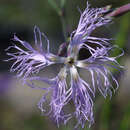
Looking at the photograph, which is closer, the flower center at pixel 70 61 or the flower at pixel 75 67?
the flower at pixel 75 67

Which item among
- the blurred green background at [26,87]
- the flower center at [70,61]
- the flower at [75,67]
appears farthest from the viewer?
the blurred green background at [26,87]

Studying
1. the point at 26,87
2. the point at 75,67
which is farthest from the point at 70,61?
the point at 26,87

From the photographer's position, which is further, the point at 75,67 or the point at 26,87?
the point at 26,87

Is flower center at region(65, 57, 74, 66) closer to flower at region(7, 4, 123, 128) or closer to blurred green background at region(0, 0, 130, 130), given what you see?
flower at region(7, 4, 123, 128)

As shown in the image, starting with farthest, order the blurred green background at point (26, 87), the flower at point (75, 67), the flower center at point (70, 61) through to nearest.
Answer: the blurred green background at point (26, 87)
the flower center at point (70, 61)
the flower at point (75, 67)

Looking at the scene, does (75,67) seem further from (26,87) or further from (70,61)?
(26,87)

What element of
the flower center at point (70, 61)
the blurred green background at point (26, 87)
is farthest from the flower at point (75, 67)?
the blurred green background at point (26, 87)

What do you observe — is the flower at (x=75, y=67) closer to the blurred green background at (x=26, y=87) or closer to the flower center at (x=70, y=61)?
the flower center at (x=70, y=61)

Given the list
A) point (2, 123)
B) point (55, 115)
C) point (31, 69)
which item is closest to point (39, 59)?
point (31, 69)

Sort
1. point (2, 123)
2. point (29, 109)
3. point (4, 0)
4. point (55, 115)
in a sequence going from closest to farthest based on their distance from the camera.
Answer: point (55, 115) → point (2, 123) → point (29, 109) → point (4, 0)

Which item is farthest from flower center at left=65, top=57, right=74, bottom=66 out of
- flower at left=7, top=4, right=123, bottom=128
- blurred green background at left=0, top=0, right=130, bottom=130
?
blurred green background at left=0, top=0, right=130, bottom=130

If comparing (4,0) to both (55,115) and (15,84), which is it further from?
(55,115)
